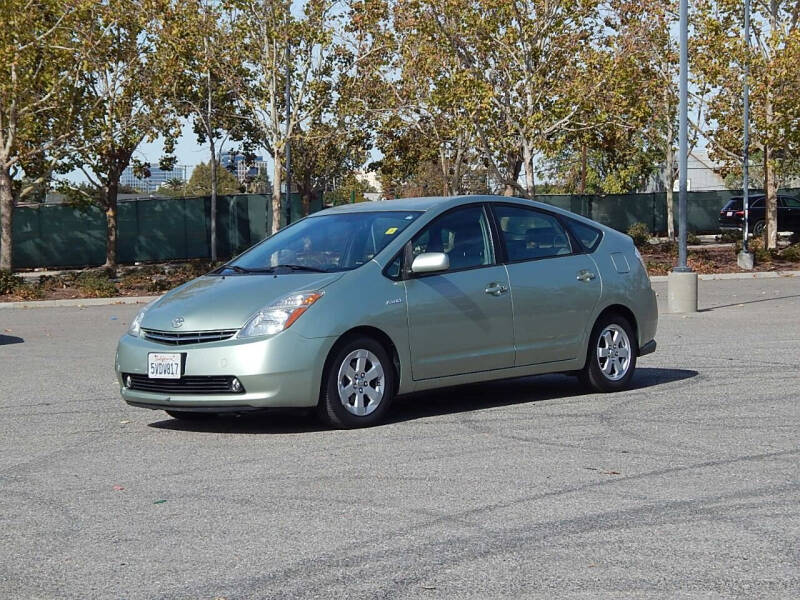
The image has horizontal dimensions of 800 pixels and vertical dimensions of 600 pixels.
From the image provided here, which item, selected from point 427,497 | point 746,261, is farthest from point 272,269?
point 746,261

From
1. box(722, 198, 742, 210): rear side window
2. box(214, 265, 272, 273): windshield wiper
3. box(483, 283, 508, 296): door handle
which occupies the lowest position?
box(483, 283, 508, 296): door handle

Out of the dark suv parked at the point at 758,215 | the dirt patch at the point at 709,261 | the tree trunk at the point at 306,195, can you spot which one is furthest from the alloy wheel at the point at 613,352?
the tree trunk at the point at 306,195

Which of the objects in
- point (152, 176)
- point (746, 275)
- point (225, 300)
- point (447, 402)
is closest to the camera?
point (225, 300)

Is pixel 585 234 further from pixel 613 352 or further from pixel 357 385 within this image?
pixel 357 385

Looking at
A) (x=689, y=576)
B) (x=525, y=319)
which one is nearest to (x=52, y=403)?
(x=525, y=319)

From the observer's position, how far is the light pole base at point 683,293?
65.9 ft

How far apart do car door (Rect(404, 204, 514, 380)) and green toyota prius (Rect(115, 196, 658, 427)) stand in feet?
0.04

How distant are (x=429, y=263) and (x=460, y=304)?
1.72ft

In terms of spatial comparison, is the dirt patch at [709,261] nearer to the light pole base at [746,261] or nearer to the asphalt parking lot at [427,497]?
the light pole base at [746,261]

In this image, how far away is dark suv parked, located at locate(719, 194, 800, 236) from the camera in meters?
47.8

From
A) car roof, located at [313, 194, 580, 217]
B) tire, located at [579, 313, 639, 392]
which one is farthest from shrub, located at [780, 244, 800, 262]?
car roof, located at [313, 194, 580, 217]

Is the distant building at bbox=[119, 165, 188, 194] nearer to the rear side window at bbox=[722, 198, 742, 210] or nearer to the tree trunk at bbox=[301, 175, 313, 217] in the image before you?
the tree trunk at bbox=[301, 175, 313, 217]

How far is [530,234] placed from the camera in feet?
34.2

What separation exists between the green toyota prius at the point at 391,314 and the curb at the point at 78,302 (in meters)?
17.5
